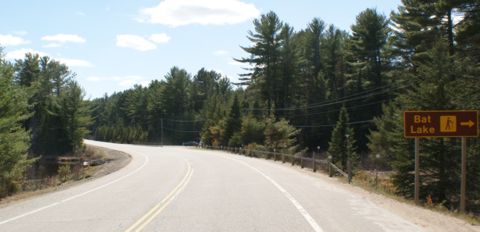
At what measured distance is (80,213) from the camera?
13555 mm

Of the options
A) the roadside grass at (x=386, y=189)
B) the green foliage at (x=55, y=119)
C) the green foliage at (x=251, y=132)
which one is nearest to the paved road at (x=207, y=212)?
the roadside grass at (x=386, y=189)

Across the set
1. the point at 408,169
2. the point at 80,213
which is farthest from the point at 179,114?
the point at 80,213

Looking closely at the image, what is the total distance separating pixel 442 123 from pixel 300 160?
22181mm

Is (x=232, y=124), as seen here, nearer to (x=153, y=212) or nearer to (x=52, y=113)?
(x=52, y=113)

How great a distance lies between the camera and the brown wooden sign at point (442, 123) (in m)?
16.4

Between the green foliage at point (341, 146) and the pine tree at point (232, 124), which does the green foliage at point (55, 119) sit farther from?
the green foliage at point (341, 146)

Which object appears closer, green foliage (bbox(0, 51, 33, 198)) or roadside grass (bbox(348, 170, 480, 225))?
roadside grass (bbox(348, 170, 480, 225))

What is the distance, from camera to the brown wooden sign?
16.4 m

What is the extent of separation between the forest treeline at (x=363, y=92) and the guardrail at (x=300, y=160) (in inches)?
55.1

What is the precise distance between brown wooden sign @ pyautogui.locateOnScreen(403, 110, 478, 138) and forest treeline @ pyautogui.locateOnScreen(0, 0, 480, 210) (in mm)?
9274

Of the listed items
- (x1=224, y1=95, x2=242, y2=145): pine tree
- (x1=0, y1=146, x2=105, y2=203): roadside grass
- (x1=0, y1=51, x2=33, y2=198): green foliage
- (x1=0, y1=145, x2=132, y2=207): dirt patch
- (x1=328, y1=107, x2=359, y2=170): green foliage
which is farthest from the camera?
(x1=224, y1=95, x2=242, y2=145): pine tree

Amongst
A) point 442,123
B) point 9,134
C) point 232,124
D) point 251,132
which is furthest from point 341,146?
point 442,123

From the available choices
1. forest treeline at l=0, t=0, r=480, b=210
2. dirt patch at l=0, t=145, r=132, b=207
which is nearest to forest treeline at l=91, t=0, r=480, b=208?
forest treeline at l=0, t=0, r=480, b=210

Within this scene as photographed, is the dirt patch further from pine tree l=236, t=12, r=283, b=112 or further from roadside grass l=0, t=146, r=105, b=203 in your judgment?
pine tree l=236, t=12, r=283, b=112
